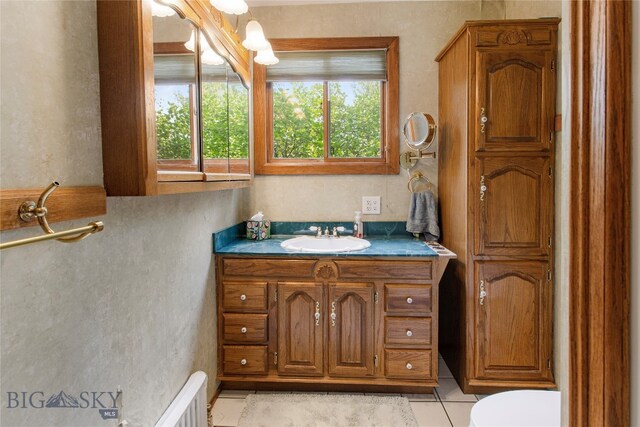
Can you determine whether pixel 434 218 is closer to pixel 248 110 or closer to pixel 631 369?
pixel 248 110

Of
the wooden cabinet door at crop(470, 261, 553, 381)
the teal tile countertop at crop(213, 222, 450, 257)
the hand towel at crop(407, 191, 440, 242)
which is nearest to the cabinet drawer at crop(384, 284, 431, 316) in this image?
the teal tile countertop at crop(213, 222, 450, 257)

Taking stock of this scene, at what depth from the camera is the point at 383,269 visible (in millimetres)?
2098

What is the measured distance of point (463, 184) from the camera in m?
2.14

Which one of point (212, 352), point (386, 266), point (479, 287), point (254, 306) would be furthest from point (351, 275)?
point (212, 352)

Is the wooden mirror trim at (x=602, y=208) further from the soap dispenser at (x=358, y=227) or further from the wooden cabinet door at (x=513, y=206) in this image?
the soap dispenser at (x=358, y=227)

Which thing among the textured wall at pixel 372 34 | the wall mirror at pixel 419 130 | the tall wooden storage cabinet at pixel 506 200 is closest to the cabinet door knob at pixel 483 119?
the tall wooden storage cabinet at pixel 506 200

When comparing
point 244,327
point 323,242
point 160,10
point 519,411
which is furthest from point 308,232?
point 160,10

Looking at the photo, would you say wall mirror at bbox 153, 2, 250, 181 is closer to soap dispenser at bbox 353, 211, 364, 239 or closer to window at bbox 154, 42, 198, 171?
window at bbox 154, 42, 198, 171

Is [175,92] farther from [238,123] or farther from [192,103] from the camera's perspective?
[238,123]

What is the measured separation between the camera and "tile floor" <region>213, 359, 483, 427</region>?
1.95 metres

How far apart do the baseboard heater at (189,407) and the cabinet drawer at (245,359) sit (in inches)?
17.6

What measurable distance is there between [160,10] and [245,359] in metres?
1.79

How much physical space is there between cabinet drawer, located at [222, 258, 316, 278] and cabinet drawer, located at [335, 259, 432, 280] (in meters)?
0.19

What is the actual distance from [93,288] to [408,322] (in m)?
1.59
